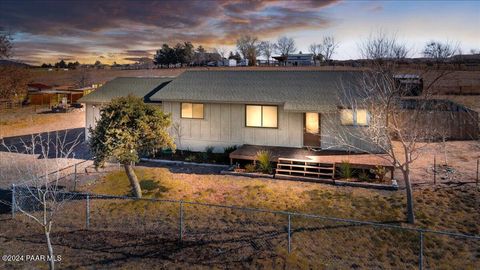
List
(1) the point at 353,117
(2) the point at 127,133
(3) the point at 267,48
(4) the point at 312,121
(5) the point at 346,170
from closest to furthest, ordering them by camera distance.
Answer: (2) the point at 127,133, (5) the point at 346,170, (1) the point at 353,117, (4) the point at 312,121, (3) the point at 267,48

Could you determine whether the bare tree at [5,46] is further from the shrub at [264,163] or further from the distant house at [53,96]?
the shrub at [264,163]

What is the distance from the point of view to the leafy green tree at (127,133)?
43.3 feet

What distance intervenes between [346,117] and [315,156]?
9.30 ft

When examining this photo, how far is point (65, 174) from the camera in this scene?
17.9m

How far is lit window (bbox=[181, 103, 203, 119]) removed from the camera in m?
21.3

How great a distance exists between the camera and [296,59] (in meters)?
71.2

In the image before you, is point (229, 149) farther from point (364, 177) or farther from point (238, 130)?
point (364, 177)

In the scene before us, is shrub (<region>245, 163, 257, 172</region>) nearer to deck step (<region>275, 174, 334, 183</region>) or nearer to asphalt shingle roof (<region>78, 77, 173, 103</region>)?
deck step (<region>275, 174, 334, 183</region>)

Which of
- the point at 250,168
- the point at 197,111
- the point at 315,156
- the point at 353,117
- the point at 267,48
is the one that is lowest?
the point at 250,168

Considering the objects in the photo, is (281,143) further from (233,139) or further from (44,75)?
(44,75)

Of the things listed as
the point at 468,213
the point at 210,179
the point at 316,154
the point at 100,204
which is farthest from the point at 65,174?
the point at 468,213

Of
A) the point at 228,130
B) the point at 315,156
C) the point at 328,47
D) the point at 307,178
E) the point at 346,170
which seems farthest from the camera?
the point at 328,47

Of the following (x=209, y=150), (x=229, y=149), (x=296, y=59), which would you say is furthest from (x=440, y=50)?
(x=296, y=59)

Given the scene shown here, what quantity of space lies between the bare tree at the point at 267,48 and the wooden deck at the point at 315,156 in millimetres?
63835
